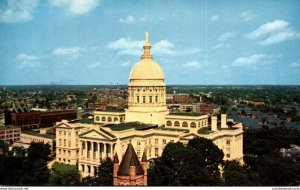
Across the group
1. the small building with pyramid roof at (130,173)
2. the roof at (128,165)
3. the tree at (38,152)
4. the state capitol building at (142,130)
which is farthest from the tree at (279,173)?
the tree at (38,152)

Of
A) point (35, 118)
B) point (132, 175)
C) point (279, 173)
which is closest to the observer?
point (132, 175)

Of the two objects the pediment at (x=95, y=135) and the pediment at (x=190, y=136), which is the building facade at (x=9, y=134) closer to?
the pediment at (x=95, y=135)

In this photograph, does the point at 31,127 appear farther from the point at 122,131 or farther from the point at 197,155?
the point at 197,155

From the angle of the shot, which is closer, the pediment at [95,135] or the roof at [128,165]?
the roof at [128,165]

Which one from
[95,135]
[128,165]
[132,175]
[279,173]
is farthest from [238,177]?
[95,135]

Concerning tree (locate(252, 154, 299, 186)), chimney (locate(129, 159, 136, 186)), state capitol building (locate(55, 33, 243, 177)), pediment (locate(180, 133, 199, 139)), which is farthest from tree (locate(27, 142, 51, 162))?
tree (locate(252, 154, 299, 186))

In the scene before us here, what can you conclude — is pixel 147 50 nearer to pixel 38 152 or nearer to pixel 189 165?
pixel 38 152
